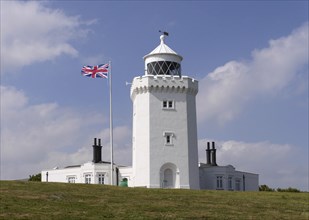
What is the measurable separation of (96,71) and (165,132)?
8.98 m

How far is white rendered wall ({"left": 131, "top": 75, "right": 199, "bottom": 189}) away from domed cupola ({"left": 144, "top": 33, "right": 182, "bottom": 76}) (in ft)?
6.17

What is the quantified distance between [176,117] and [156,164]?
5.09m

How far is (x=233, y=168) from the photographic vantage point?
6488cm

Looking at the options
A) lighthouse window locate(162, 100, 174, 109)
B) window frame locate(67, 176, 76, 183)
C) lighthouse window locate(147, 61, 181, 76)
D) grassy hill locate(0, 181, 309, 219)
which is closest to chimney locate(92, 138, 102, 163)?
window frame locate(67, 176, 76, 183)

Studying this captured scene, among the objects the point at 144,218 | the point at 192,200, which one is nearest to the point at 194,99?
the point at 192,200

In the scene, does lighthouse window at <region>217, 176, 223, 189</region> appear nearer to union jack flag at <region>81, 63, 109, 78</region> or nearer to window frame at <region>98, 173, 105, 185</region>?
window frame at <region>98, 173, 105, 185</region>

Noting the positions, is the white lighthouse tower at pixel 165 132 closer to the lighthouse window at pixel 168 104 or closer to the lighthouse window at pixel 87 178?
the lighthouse window at pixel 168 104

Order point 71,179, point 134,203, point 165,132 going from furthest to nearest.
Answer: point 71,179
point 165,132
point 134,203

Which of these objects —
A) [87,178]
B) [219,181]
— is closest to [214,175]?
[219,181]

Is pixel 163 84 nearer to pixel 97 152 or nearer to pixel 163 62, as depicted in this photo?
pixel 163 62

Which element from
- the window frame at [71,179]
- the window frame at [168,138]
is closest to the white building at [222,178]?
the window frame at [168,138]

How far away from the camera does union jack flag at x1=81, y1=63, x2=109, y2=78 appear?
51.0m

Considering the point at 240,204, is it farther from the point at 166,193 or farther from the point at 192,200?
the point at 166,193

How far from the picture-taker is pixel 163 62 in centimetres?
5469
